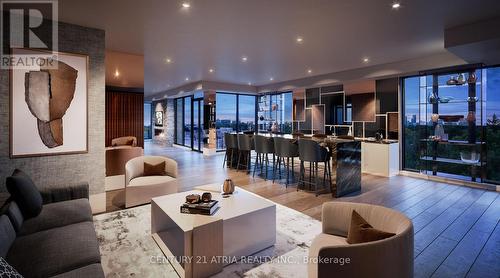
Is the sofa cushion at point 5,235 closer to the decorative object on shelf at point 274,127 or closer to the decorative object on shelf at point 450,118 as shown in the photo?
the decorative object on shelf at point 450,118

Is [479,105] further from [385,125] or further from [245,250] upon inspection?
[245,250]

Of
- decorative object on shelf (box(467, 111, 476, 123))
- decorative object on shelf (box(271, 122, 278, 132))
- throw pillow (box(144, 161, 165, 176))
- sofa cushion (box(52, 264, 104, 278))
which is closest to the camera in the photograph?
sofa cushion (box(52, 264, 104, 278))

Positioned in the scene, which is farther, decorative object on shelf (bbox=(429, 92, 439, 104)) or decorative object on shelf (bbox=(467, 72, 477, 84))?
decorative object on shelf (bbox=(429, 92, 439, 104))

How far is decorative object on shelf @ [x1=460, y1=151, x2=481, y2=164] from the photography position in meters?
5.26

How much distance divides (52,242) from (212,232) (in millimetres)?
1222

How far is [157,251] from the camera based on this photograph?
2.59m

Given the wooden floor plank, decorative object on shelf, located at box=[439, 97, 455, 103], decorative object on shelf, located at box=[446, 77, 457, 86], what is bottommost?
the wooden floor plank

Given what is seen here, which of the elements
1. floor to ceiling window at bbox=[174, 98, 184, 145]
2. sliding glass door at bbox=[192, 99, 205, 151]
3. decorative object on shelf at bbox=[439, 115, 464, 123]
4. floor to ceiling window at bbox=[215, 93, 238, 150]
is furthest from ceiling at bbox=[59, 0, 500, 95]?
floor to ceiling window at bbox=[174, 98, 184, 145]

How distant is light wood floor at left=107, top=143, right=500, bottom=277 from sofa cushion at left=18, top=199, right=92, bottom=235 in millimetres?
1289

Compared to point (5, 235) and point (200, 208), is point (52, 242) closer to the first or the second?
point (5, 235)

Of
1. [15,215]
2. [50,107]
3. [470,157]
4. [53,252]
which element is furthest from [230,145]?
[470,157]

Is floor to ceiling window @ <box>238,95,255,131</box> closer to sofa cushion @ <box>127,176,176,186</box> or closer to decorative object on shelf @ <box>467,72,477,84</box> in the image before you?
sofa cushion @ <box>127,176,176,186</box>

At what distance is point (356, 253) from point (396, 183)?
16.1ft

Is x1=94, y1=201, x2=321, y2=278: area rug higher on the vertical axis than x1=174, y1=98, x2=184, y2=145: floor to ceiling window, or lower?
lower
